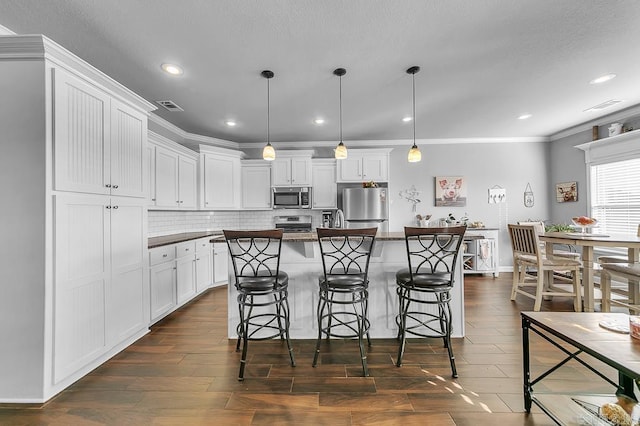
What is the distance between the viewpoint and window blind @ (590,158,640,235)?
421cm

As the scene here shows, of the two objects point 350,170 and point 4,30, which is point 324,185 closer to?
point 350,170

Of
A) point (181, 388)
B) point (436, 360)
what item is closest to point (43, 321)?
point (181, 388)

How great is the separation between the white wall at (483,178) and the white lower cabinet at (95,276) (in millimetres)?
4439

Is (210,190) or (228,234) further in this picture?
(210,190)

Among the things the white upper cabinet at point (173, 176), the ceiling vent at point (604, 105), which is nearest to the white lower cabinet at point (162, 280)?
the white upper cabinet at point (173, 176)

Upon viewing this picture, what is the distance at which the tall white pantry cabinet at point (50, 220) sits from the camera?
6.01 ft

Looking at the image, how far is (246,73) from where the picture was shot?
290 cm

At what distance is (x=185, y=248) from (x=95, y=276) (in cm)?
160

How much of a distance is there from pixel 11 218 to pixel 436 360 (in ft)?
10.6

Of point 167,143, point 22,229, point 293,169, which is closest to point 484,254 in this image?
point 293,169

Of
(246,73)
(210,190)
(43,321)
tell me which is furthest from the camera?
(210,190)

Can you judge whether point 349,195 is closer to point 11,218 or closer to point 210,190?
point 210,190

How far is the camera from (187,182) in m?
4.44

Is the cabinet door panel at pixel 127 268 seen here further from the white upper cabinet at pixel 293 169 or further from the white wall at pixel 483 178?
the white wall at pixel 483 178
